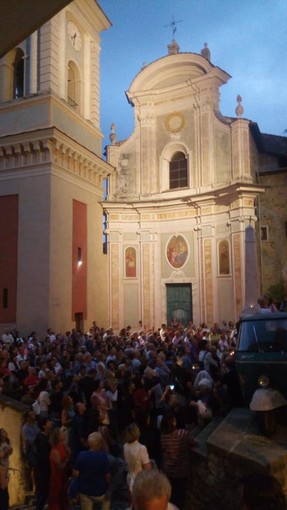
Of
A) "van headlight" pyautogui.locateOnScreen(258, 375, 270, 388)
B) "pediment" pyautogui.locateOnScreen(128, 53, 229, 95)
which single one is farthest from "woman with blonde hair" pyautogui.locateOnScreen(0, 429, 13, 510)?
"pediment" pyautogui.locateOnScreen(128, 53, 229, 95)

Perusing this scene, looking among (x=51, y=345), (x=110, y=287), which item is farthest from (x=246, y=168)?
(x=51, y=345)

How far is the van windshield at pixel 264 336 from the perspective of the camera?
23.3 ft

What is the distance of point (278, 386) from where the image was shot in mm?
6578

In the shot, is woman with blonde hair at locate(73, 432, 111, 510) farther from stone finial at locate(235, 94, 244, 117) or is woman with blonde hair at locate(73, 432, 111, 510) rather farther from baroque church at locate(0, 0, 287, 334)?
stone finial at locate(235, 94, 244, 117)

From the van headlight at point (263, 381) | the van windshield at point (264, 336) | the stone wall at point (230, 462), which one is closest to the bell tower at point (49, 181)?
the van windshield at point (264, 336)

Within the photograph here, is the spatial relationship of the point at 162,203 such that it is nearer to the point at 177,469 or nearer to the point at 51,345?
the point at 51,345

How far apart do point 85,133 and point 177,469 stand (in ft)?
66.9

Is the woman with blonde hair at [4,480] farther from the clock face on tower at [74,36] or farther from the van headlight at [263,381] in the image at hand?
the clock face on tower at [74,36]

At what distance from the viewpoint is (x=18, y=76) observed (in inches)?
891

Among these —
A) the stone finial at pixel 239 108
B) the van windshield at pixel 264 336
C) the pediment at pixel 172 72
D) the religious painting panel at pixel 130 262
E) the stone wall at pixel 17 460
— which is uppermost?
the pediment at pixel 172 72

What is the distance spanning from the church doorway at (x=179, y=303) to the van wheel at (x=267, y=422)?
1796cm

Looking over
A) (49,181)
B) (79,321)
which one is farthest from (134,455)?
(79,321)

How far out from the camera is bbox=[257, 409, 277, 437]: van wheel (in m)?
6.21

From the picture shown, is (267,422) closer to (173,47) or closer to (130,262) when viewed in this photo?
(130,262)
